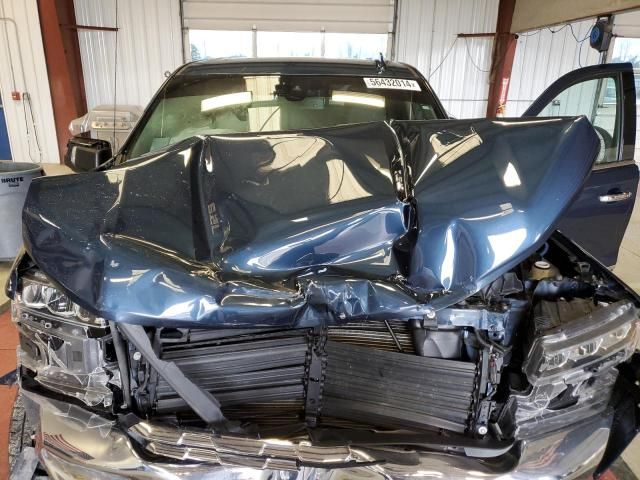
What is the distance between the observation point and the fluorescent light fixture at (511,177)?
1.16m

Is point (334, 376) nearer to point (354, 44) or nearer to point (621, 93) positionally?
point (621, 93)

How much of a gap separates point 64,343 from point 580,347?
1.27 meters

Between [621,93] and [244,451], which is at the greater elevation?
[621,93]

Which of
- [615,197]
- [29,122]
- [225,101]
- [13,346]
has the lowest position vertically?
[13,346]

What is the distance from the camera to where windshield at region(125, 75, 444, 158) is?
212cm

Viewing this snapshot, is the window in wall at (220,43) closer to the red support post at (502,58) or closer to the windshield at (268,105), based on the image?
the red support post at (502,58)

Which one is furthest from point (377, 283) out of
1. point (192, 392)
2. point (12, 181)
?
point (12, 181)

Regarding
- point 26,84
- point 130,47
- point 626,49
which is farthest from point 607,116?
point 26,84

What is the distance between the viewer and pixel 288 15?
22.5 ft

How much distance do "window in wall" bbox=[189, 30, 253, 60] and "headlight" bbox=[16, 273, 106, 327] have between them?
21.2 feet

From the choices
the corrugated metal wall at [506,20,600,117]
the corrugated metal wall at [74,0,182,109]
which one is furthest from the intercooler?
the corrugated metal wall at [506,20,600,117]

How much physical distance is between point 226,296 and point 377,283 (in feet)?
1.12

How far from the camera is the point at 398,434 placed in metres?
1.20

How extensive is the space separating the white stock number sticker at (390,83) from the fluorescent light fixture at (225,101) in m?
0.57
